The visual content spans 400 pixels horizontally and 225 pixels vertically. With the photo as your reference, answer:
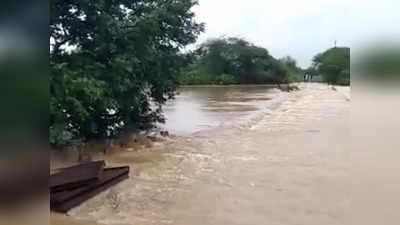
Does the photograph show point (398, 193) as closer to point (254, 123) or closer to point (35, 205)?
point (35, 205)

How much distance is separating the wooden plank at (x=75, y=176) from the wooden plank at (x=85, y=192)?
0.05m

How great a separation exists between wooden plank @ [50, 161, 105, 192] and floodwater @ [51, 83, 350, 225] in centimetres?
24

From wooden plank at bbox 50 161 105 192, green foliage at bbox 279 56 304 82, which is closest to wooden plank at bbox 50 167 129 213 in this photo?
wooden plank at bbox 50 161 105 192

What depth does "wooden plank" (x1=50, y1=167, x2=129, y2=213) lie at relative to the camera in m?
4.05

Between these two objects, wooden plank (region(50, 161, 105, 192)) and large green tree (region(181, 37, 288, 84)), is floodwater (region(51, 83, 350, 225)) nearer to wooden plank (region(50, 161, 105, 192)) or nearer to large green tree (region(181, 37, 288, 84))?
wooden plank (region(50, 161, 105, 192))

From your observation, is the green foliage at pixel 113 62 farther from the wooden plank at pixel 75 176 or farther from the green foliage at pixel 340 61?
the green foliage at pixel 340 61

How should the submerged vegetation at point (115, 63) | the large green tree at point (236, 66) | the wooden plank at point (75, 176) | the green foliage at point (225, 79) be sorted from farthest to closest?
the green foliage at point (225, 79) → the large green tree at point (236, 66) → the submerged vegetation at point (115, 63) → the wooden plank at point (75, 176)

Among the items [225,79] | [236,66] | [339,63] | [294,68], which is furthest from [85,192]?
[225,79]

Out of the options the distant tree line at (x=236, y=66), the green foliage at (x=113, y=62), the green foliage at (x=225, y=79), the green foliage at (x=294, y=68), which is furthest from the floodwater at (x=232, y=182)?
the green foliage at (x=225, y=79)

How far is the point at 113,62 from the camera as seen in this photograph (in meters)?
6.34

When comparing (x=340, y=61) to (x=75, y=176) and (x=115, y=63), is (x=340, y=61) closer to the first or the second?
(x=75, y=176)

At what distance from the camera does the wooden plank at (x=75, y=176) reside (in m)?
4.16

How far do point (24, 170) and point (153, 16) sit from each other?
5470mm

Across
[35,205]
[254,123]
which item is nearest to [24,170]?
[35,205]
